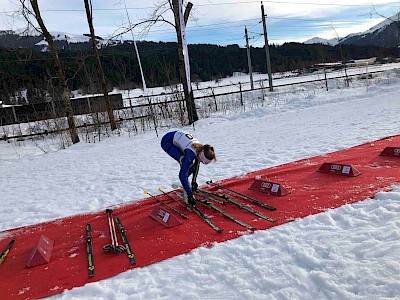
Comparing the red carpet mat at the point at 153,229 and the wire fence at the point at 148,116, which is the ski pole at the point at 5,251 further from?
the wire fence at the point at 148,116

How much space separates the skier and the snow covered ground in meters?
1.26

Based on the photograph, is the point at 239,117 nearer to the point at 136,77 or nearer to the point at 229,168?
the point at 229,168

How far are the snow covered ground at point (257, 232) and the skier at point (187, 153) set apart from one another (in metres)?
1.26

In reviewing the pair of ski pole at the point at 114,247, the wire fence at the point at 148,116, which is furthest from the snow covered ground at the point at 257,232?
the wire fence at the point at 148,116

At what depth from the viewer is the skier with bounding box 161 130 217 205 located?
4.38 metres

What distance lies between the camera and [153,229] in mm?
4336

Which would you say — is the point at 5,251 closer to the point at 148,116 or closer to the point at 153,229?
the point at 153,229

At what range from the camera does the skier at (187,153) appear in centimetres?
438

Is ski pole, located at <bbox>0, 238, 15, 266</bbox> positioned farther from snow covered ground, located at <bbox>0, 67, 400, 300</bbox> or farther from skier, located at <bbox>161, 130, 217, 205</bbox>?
skier, located at <bbox>161, 130, 217, 205</bbox>

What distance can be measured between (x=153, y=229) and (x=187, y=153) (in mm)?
1161

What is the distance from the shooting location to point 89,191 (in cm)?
662

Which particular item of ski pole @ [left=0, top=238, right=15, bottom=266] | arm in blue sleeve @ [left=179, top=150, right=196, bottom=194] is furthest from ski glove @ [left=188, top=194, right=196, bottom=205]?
ski pole @ [left=0, top=238, right=15, bottom=266]

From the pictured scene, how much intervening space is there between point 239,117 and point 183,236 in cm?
1189

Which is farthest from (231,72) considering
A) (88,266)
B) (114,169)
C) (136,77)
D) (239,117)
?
(88,266)
